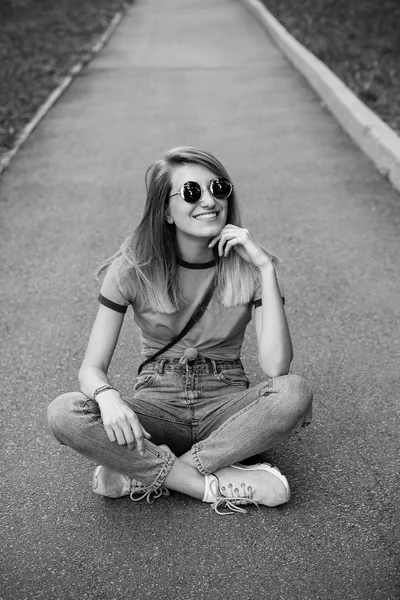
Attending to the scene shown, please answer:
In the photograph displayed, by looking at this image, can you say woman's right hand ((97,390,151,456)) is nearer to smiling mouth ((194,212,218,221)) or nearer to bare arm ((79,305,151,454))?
bare arm ((79,305,151,454))

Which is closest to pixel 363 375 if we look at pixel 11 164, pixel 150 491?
pixel 150 491

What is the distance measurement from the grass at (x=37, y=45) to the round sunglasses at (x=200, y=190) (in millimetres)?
6057

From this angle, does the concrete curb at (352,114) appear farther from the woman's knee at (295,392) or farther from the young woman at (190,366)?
the woman's knee at (295,392)

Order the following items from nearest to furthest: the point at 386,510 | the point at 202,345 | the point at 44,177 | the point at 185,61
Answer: the point at 386,510 < the point at 202,345 < the point at 44,177 < the point at 185,61

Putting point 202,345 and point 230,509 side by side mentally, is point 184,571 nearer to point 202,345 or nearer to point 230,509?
point 230,509

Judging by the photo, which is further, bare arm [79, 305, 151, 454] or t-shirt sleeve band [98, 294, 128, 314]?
t-shirt sleeve band [98, 294, 128, 314]

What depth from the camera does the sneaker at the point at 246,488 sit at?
130 inches

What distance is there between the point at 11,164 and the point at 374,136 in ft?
11.4

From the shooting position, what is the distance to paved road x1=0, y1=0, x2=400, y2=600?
118 inches

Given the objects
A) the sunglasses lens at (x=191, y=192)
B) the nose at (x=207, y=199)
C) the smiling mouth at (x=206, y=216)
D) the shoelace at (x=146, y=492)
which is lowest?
the shoelace at (x=146, y=492)

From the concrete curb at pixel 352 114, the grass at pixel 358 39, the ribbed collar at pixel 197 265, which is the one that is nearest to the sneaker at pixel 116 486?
the ribbed collar at pixel 197 265

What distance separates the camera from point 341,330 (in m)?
4.96

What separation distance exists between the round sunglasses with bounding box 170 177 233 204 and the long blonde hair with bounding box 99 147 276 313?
80 mm

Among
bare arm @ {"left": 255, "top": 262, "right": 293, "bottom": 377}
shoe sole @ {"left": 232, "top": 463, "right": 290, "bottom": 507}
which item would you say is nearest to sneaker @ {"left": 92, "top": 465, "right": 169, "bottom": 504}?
shoe sole @ {"left": 232, "top": 463, "right": 290, "bottom": 507}
